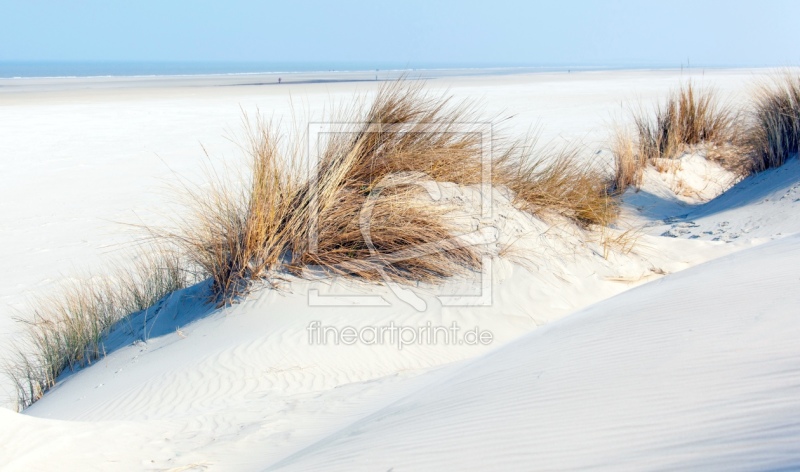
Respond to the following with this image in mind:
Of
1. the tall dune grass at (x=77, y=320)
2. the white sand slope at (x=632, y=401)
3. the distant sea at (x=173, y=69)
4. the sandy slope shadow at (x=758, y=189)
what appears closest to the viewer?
the white sand slope at (x=632, y=401)

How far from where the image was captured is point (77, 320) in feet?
16.8

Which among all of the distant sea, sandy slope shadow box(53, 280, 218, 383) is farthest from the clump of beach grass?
Answer: the distant sea

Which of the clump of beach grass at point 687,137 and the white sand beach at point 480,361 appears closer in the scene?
the white sand beach at point 480,361

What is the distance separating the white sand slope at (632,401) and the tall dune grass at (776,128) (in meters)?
6.39

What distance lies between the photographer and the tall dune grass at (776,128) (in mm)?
8734

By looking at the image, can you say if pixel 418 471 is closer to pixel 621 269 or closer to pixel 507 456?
pixel 507 456

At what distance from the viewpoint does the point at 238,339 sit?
4684 mm

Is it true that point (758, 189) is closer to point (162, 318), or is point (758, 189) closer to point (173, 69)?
point (162, 318)

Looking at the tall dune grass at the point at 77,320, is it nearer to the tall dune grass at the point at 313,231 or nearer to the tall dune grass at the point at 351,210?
the tall dune grass at the point at 313,231

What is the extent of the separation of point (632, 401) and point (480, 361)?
1.49 metres

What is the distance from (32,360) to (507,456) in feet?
14.9

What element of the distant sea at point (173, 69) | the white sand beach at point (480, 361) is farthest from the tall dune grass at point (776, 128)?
the distant sea at point (173, 69)

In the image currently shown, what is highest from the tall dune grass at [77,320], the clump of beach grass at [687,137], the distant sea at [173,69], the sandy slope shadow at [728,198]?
the distant sea at [173,69]

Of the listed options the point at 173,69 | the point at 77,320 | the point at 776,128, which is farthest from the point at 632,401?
the point at 173,69
